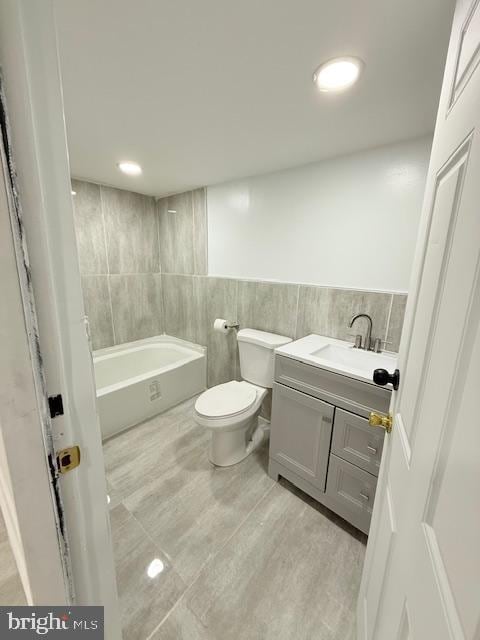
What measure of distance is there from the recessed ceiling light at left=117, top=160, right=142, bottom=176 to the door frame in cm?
162

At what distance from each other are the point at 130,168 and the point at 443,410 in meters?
2.29

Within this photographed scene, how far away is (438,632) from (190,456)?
1721 millimetres

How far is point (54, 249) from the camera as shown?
1.52 feet

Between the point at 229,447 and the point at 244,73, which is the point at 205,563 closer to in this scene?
the point at 229,447

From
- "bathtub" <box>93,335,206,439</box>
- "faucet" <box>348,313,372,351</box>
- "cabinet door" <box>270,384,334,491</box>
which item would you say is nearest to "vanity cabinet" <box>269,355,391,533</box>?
"cabinet door" <box>270,384,334,491</box>

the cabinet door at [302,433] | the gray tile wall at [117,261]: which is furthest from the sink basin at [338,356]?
the gray tile wall at [117,261]

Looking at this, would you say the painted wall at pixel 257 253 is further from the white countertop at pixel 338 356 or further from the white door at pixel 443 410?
the white door at pixel 443 410

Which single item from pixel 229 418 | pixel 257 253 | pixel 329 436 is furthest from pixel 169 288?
pixel 329 436

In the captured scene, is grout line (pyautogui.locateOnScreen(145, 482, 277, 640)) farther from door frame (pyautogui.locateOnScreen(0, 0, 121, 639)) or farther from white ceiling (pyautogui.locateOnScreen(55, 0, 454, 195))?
white ceiling (pyautogui.locateOnScreen(55, 0, 454, 195))

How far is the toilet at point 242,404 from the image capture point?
1.65 meters

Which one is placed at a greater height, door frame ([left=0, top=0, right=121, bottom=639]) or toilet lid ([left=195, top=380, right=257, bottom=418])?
door frame ([left=0, top=0, right=121, bottom=639])

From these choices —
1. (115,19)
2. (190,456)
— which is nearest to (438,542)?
(115,19)

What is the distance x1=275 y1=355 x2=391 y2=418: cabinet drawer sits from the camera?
3.87 feet

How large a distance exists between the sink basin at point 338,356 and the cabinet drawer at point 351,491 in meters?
0.48
